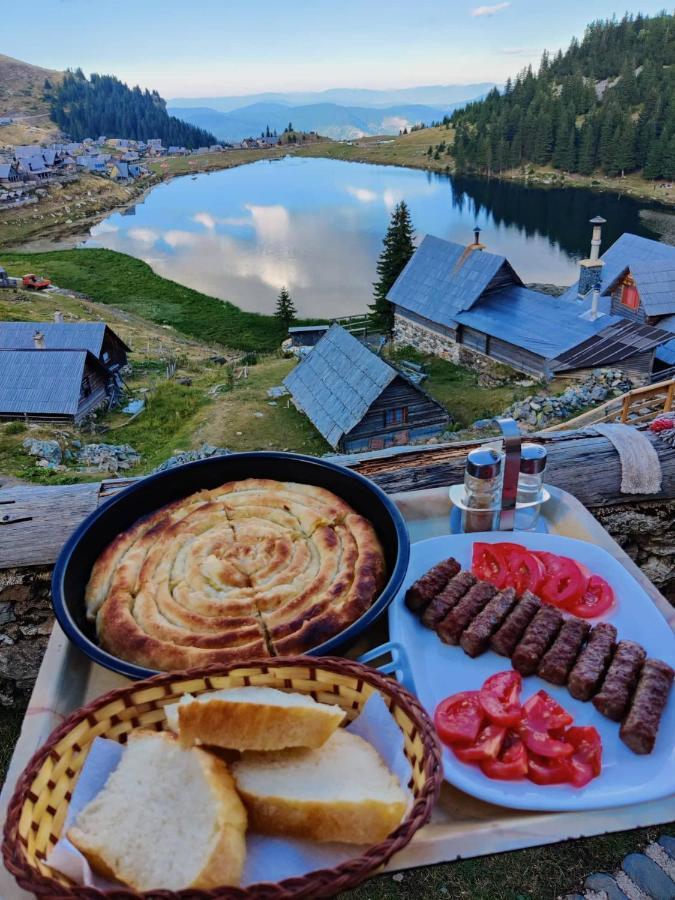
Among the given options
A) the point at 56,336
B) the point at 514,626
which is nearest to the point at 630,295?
the point at 56,336

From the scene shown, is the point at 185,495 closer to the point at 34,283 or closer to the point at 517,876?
the point at 517,876

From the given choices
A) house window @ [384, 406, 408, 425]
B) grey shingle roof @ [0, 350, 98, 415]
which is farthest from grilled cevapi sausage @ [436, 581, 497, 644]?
grey shingle roof @ [0, 350, 98, 415]

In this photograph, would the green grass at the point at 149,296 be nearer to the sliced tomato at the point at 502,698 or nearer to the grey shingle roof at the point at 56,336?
the grey shingle roof at the point at 56,336

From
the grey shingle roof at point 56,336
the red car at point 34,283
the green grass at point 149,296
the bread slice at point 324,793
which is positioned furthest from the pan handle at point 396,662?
the red car at point 34,283

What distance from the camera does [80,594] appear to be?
3.02 meters

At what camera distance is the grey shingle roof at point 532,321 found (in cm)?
3169

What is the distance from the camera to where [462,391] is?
33156 mm

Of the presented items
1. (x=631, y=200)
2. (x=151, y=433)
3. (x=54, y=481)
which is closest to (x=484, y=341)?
(x=151, y=433)

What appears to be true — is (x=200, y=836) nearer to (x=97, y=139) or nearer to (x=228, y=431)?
(x=228, y=431)

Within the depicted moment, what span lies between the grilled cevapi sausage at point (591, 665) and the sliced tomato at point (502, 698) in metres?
0.23

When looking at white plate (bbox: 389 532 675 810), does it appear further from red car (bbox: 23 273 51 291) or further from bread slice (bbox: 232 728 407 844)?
red car (bbox: 23 273 51 291)

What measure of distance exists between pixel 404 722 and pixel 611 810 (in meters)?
0.80

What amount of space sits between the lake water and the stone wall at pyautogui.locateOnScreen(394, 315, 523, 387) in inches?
510

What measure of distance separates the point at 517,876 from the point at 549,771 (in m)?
2.60
